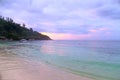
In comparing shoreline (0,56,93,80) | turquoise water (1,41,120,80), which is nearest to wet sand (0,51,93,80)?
shoreline (0,56,93,80)

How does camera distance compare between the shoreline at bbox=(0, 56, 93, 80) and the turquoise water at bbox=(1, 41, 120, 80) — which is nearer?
the shoreline at bbox=(0, 56, 93, 80)

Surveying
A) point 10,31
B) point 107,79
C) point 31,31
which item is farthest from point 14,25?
point 107,79

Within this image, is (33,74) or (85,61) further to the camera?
(85,61)

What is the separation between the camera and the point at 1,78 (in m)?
9.50

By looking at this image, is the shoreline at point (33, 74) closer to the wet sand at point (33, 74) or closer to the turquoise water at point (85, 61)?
the wet sand at point (33, 74)

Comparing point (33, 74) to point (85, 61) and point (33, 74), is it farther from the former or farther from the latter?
point (85, 61)

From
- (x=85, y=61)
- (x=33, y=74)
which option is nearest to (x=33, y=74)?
(x=33, y=74)

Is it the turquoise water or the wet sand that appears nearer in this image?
the wet sand

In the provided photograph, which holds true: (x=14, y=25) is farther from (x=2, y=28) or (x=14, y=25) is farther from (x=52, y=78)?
(x=52, y=78)

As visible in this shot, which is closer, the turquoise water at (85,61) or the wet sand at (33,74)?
the wet sand at (33,74)

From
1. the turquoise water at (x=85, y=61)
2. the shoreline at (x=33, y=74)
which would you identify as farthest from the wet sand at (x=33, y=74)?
the turquoise water at (x=85, y=61)

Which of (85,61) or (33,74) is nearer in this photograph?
(33,74)

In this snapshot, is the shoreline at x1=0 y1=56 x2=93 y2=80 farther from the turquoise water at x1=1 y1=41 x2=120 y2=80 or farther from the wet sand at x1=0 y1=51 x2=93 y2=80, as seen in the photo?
the turquoise water at x1=1 y1=41 x2=120 y2=80

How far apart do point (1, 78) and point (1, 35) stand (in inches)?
4619
